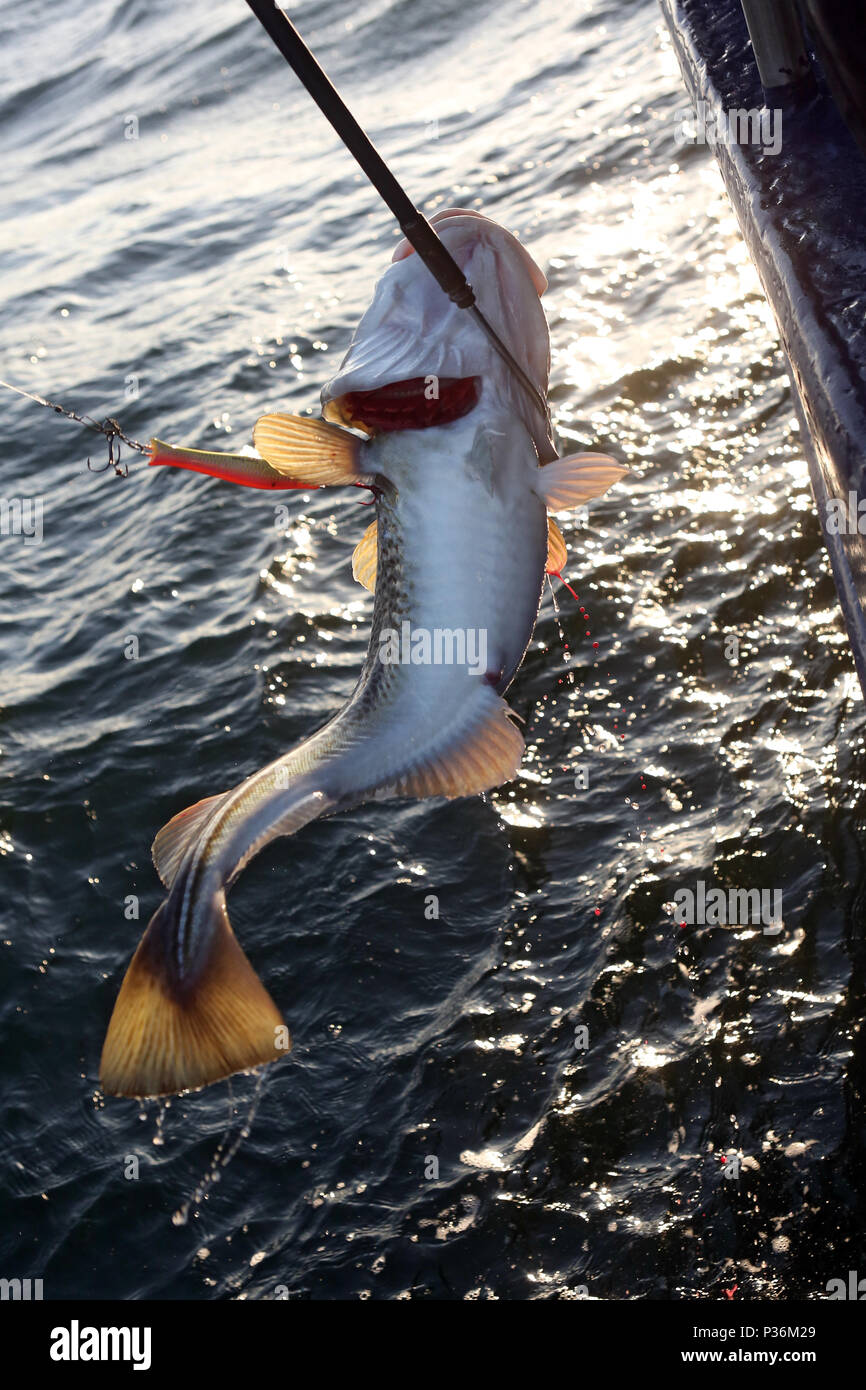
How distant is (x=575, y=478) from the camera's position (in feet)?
9.37

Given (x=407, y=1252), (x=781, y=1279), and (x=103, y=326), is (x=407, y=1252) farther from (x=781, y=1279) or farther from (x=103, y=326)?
(x=103, y=326)

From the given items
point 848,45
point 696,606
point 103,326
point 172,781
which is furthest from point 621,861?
point 103,326

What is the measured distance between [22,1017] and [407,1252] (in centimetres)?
240

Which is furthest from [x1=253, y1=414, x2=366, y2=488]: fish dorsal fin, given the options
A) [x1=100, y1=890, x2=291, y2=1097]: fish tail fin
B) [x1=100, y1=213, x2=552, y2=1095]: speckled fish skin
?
[x1=100, y1=890, x2=291, y2=1097]: fish tail fin

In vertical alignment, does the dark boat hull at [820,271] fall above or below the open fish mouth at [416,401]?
above

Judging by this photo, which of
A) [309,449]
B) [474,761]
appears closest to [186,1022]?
[474,761]

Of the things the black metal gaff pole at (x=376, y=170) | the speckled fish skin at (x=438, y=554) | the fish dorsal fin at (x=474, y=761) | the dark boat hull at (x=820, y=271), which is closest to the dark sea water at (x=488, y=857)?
the dark boat hull at (x=820, y=271)

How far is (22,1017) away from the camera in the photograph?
5727mm

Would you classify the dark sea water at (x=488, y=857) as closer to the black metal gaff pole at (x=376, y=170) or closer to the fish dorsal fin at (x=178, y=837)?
the fish dorsal fin at (x=178, y=837)

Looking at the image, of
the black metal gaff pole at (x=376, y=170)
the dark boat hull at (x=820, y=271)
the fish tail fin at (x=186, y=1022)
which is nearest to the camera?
the fish tail fin at (x=186, y=1022)

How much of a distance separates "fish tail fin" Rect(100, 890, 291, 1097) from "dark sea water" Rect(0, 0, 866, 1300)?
8.10 feet

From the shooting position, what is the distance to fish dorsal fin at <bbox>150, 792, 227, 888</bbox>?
103 inches

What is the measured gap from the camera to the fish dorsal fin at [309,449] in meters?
2.79

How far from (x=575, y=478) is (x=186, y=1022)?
1574 millimetres
